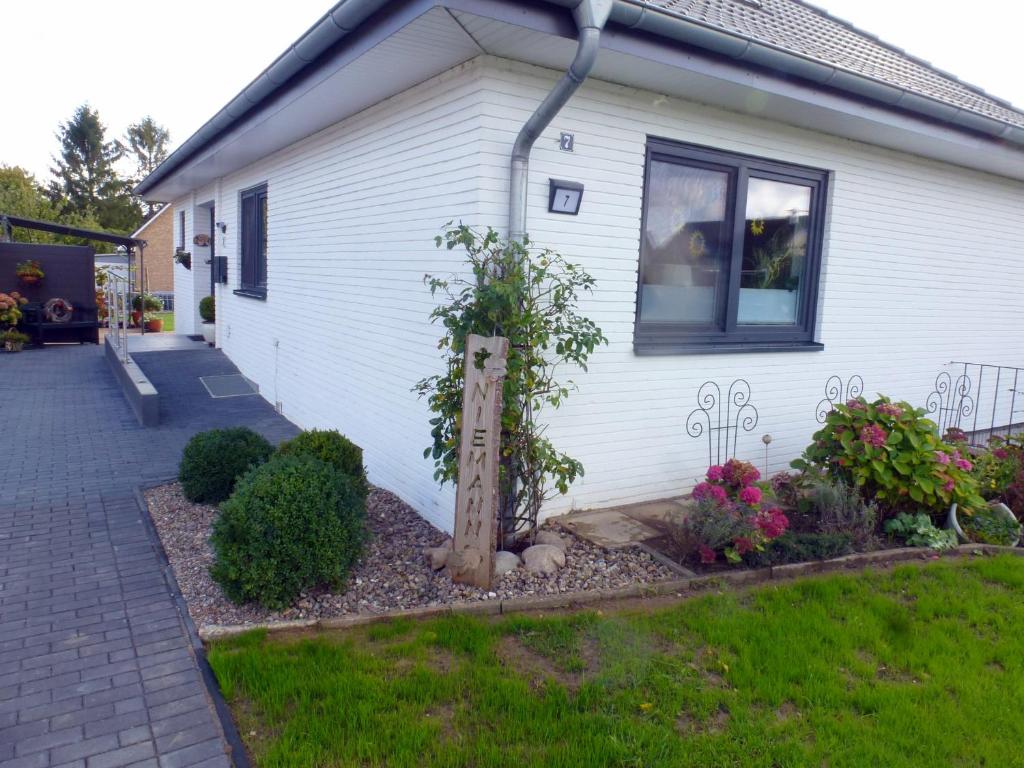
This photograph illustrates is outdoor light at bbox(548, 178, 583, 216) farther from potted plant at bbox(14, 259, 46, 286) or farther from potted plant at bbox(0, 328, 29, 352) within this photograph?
potted plant at bbox(14, 259, 46, 286)

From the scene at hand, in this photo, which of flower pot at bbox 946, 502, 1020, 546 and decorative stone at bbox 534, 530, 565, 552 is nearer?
decorative stone at bbox 534, 530, 565, 552

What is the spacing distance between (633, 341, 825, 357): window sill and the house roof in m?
2.10

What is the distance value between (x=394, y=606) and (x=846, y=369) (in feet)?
16.3

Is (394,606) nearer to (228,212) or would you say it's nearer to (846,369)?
(846,369)

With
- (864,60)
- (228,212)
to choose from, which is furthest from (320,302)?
(864,60)

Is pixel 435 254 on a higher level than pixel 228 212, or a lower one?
lower

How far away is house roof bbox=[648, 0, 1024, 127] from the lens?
4.97 metres

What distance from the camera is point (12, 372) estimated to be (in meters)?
11.4

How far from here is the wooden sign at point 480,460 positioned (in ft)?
13.2

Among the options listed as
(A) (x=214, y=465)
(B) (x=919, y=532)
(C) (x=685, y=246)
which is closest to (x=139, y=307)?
(A) (x=214, y=465)

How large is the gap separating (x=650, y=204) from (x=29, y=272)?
13991 millimetres

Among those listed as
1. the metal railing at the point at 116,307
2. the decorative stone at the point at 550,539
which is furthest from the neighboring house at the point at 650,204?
the metal railing at the point at 116,307

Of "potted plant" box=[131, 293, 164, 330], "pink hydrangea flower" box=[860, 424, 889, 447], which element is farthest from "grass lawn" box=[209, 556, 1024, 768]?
"potted plant" box=[131, 293, 164, 330]

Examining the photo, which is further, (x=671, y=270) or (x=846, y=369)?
(x=846, y=369)
